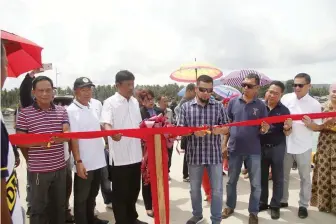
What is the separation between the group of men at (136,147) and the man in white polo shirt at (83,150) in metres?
0.01

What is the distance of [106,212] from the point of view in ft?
14.8

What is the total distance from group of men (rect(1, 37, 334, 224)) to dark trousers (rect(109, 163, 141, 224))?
0.04ft

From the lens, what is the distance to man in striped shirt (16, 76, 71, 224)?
306cm

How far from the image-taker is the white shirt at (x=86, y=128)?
11.0 ft

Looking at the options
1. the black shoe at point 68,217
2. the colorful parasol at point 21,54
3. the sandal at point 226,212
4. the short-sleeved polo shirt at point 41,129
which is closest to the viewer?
the colorful parasol at point 21,54

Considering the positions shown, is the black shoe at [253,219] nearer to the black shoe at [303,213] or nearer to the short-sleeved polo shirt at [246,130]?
the black shoe at [303,213]

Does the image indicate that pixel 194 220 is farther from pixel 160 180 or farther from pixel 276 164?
pixel 276 164

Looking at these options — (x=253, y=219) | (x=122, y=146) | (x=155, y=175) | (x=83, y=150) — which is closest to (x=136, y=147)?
(x=122, y=146)

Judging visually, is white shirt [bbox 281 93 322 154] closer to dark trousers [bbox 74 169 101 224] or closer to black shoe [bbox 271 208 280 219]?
black shoe [bbox 271 208 280 219]

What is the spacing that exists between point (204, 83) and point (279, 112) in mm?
1332

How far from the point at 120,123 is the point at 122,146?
0.28 meters

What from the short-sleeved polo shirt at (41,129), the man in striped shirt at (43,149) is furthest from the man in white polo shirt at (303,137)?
the short-sleeved polo shirt at (41,129)

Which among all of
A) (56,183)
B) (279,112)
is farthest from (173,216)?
(279,112)

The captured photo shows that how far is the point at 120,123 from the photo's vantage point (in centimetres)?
353
